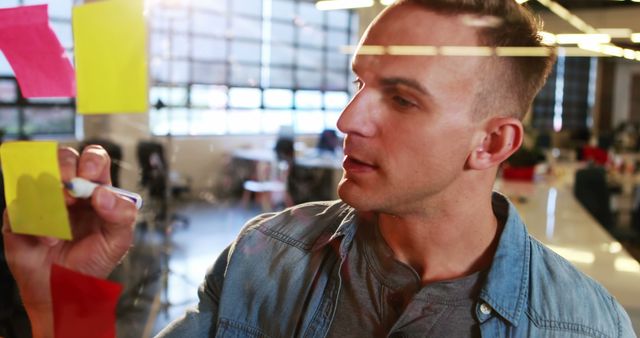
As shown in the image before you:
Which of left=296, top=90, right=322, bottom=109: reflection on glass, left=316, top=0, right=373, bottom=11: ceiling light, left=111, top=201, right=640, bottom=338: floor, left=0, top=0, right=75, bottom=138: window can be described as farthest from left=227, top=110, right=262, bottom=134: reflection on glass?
left=0, top=0, right=75, bottom=138: window

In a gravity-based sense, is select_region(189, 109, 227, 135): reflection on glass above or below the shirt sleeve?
above

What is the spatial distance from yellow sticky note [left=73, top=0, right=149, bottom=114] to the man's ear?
44 centimetres

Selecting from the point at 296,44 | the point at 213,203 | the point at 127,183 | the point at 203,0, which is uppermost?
the point at 203,0

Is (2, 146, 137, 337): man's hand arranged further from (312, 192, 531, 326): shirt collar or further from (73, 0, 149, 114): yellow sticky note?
(312, 192, 531, 326): shirt collar

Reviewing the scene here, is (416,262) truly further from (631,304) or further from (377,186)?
(631,304)

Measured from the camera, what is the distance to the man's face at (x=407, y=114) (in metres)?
0.69

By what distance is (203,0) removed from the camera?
2426 millimetres

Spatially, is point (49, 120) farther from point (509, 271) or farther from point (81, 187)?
point (509, 271)

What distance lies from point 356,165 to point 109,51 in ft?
1.09

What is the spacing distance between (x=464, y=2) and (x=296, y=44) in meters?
1.50

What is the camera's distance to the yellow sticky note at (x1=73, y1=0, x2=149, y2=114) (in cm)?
68

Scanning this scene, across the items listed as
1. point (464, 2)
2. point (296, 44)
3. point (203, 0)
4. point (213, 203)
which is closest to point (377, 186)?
point (464, 2)

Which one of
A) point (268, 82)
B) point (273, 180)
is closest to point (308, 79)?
point (268, 82)

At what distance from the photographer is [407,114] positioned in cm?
69
